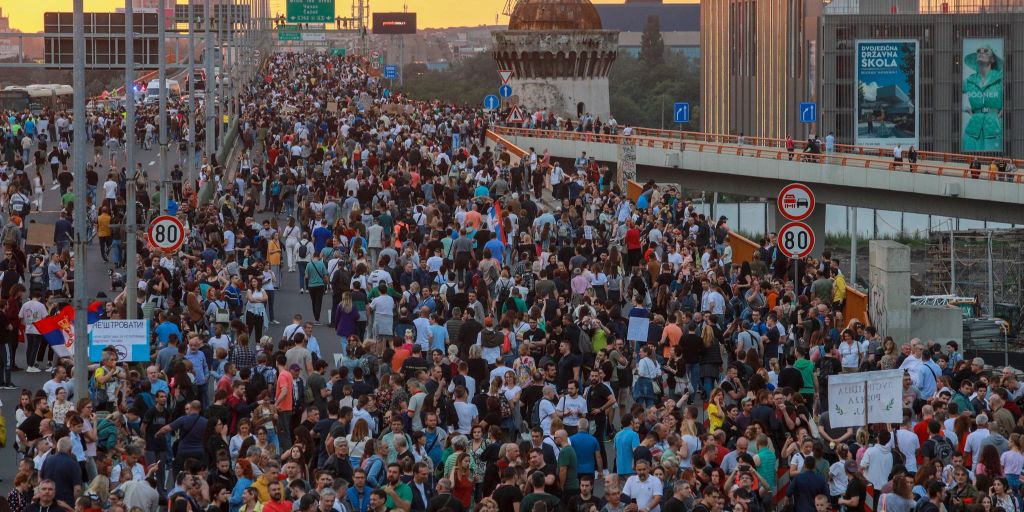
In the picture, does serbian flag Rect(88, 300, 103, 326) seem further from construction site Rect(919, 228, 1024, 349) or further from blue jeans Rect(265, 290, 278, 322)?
construction site Rect(919, 228, 1024, 349)

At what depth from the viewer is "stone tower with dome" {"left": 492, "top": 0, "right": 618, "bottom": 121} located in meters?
101

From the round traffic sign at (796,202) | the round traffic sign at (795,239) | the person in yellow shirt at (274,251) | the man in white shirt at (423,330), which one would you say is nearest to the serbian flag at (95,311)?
the man in white shirt at (423,330)

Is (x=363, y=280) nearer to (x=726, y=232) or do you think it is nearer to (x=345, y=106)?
(x=726, y=232)

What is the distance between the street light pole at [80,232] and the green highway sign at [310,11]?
127 m

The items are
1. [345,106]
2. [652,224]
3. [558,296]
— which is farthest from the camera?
[345,106]

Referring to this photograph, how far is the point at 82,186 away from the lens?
20.2 meters

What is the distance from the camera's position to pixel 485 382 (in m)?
20.5

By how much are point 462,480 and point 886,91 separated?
3655 inches

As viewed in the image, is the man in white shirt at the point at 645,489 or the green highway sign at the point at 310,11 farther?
the green highway sign at the point at 310,11

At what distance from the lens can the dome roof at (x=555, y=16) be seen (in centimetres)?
10300

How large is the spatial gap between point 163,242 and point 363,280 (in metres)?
2.92

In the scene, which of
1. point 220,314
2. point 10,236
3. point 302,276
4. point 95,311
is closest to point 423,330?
point 220,314

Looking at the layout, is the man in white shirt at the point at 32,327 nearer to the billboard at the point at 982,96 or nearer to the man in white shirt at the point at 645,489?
the man in white shirt at the point at 645,489

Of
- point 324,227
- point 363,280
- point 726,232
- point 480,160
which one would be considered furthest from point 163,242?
point 480,160
